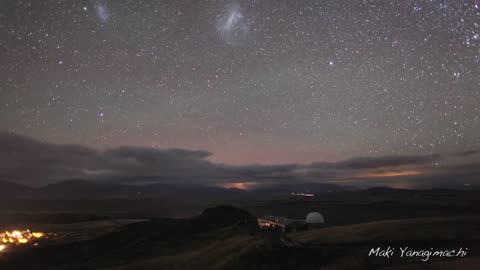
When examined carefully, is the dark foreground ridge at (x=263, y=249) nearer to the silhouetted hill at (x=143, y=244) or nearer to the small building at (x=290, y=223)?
the silhouetted hill at (x=143, y=244)

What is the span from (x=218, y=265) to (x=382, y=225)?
2204cm

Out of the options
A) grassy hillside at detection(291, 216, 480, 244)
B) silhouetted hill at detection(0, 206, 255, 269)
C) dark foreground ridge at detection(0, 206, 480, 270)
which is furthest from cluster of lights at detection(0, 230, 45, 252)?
grassy hillside at detection(291, 216, 480, 244)

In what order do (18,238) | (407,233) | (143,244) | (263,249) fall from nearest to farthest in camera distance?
(263,249)
(407,233)
(143,244)
(18,238)

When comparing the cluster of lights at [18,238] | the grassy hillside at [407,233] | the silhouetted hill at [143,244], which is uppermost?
the grassy hillside at [407,233]

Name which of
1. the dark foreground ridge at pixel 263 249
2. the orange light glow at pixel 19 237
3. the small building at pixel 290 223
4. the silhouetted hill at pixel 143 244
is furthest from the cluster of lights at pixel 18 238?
the small building at pixel 290 223

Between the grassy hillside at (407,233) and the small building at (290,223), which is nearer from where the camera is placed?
the grassy hillside at (407,233)

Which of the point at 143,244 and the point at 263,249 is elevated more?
the point at 263,249

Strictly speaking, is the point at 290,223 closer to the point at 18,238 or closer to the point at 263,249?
the point at 263,249

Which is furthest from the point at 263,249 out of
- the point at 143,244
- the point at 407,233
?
the point at 143,244

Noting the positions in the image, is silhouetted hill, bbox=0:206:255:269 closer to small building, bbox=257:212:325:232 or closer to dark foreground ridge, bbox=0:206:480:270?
dark foreground ridge, bbox=0:206:480:270

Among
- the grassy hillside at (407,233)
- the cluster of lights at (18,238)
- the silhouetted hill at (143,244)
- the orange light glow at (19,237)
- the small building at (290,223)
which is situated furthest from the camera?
the orange light glow at (19,237)

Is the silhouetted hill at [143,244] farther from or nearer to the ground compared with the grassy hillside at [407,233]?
nearer to the ground

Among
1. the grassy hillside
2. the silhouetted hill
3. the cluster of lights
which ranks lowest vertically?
the silhouetted hill

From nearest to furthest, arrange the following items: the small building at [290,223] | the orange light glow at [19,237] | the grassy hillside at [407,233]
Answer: the grassy hillside at [407,233] → the small building at [290,223] → the orange light glow at [19,237]
